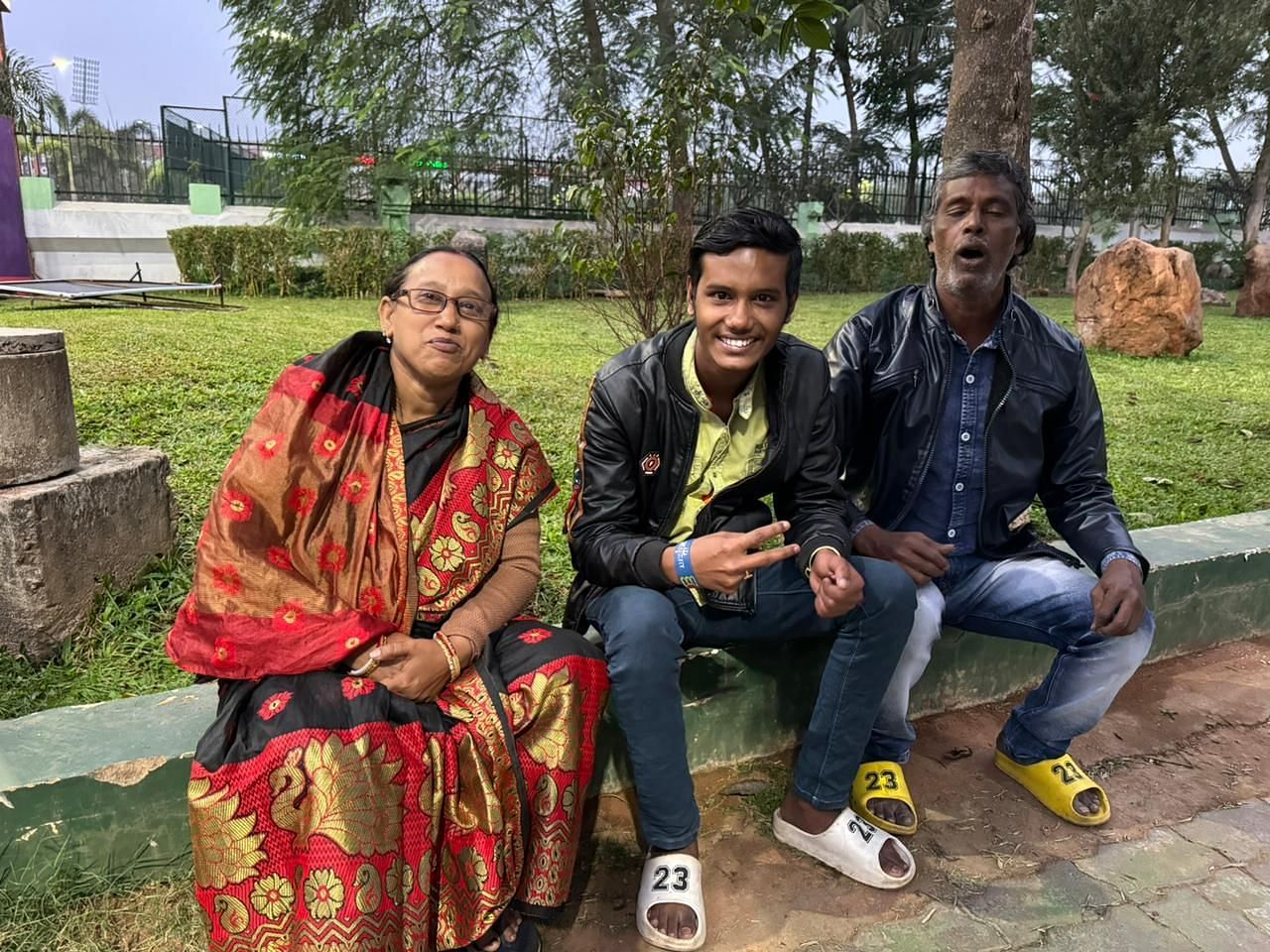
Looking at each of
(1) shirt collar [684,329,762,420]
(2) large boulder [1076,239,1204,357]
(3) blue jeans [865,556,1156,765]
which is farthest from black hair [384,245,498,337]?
(2) large boulder [1076,239,1204,357]

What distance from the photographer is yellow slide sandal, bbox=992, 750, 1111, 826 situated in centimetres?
241

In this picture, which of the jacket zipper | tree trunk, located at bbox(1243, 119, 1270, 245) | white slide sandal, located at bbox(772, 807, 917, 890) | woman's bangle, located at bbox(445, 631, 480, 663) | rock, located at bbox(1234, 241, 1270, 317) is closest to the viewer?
woman's bangle, located at bbox(445, 631, 480, 663)

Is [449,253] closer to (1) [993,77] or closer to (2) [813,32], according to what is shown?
(2) [813,32]

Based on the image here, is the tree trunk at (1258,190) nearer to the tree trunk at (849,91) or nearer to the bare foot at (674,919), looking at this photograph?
the tree trunk at (849,91)

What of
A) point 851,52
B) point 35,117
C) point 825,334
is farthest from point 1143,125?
point 35,117

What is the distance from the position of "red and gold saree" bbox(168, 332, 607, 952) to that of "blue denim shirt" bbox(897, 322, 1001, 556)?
1.09 m

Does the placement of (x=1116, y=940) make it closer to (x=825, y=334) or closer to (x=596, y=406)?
(x=596, y=406)

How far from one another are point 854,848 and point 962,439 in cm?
105

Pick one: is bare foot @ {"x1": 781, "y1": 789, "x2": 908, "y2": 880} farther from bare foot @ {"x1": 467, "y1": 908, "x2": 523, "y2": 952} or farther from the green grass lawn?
the green grass lawn

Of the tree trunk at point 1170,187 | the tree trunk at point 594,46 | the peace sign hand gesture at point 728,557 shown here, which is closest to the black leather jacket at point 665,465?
the peace sign hand gesture at point 728,557

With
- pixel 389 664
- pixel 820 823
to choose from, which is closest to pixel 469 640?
pixel 389 664

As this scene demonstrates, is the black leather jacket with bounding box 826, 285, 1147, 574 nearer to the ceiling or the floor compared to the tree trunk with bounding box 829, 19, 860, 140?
nearer to the floor

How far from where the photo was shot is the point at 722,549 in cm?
195

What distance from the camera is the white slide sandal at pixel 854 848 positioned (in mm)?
2139
